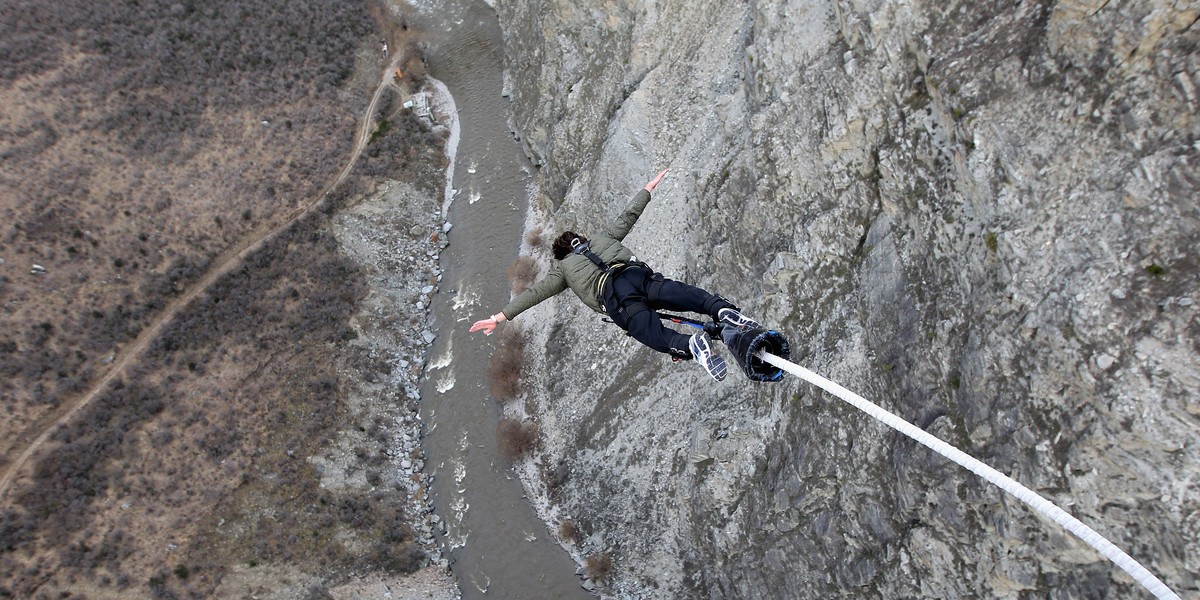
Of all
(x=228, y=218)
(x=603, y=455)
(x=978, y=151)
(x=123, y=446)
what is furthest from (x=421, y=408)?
(x=978, y=151)

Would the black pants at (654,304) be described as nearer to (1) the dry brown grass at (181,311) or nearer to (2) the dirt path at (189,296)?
(1) the dry brown grass at (181,311)

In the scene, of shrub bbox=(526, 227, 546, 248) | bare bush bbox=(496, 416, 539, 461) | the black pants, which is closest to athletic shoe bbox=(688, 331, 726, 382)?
the black pants

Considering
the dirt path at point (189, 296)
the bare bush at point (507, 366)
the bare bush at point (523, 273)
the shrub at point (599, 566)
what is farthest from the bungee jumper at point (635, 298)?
the dirt path at point (189, 296)

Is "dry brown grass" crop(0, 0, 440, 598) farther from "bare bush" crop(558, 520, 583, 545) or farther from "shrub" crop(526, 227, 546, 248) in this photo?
"shrub" crop(526, 227, 546, 248)

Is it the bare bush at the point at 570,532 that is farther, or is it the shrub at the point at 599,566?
the bare bush at the point at 570,532

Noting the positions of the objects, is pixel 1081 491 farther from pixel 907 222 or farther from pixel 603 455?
pixel 603 455
